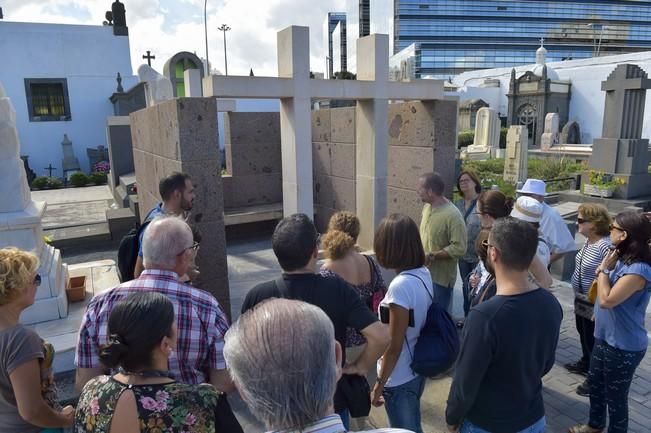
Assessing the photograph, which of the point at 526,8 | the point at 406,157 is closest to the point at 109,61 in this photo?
the point at 406,157

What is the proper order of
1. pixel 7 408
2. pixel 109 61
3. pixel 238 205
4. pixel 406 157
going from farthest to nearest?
pixel 109 61
pixel 238 205
pixel 406 157
pixel 7 408

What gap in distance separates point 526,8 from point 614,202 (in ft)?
296

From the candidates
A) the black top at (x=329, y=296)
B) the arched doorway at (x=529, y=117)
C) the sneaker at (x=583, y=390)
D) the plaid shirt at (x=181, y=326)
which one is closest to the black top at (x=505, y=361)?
the black top at (x=329, y=296)

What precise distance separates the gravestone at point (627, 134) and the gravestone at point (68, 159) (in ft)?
71.7

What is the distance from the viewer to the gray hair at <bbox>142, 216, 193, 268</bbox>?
2.01 meters

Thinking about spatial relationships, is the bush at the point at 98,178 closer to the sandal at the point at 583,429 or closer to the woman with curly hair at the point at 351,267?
the woman with curly hair at the point at 351,267

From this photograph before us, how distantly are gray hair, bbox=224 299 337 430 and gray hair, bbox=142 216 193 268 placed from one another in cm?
103

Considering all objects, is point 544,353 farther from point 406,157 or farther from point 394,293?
point 406,157

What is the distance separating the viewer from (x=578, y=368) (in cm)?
383

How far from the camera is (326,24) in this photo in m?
105

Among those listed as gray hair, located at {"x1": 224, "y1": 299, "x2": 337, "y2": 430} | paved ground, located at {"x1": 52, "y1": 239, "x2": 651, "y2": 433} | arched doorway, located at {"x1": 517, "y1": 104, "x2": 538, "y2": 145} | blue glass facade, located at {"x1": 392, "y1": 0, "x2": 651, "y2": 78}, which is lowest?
paved ground, located at {"x1": 52, "y1": 239, "x2": 651, "y2": 433}

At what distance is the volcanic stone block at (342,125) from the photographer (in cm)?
690

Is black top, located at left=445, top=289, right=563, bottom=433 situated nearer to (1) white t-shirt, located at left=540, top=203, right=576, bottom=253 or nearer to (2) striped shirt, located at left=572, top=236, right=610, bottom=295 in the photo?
(2) striped shirt, located at left=572, top=236, right=610, bottom=295

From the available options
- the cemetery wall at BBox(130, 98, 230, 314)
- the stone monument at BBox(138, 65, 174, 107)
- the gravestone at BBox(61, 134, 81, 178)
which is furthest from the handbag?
the gravestone at BBox(61, 134, 81, 178)
